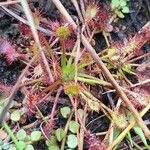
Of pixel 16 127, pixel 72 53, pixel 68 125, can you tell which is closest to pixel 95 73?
pixel 72 53

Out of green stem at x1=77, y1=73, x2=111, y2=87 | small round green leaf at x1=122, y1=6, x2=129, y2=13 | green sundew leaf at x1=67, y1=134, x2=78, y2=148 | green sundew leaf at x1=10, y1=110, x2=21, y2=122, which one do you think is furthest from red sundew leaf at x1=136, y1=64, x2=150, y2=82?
green sundew leaf at x1=10, y1=110, x2=21, y2=122

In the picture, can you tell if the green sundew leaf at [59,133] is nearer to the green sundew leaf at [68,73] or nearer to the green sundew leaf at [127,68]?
the green sundew leaf at [68,73]

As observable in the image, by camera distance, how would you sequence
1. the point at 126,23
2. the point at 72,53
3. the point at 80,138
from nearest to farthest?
the point at 80,138 → the point at 72,53 → the point at 126,23

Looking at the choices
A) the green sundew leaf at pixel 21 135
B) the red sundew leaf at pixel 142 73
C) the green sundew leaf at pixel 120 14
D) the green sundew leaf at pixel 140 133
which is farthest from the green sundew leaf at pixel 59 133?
the green sundew leaf at pixel 120 14

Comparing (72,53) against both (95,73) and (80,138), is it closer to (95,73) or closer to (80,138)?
(95,73)

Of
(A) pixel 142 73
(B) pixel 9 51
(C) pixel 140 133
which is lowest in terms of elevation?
(C) pixel 140 133

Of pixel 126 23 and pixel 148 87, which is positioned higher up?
pixel 126 23

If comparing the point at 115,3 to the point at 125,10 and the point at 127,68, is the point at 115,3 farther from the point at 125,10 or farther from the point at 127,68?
the point at 127,68

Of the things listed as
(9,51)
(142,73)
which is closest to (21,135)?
(9,51)
